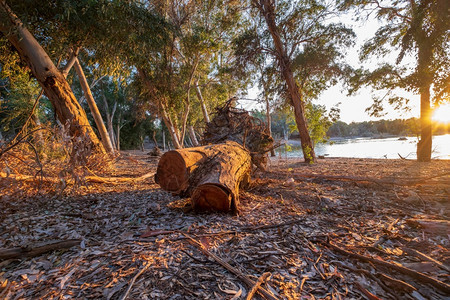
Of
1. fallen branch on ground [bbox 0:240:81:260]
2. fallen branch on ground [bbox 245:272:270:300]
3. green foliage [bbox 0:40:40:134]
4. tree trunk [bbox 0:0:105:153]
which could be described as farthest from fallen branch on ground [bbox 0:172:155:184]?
green foliage [bbox 0:40:40:134]

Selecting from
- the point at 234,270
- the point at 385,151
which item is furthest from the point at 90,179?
the point at 385,151

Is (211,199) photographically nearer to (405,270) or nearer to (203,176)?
(203,176)

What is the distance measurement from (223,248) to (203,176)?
117 cm

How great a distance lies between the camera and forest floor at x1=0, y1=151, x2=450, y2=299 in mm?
1378

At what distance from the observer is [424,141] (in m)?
9.16

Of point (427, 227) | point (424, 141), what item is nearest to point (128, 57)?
point (427, 227)

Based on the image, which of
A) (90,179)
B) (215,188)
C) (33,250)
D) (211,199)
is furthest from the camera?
(90,179)

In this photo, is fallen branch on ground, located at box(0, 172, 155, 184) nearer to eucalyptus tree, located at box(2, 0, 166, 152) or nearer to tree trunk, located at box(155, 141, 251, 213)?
eucalyptus tree, located at box(2, 0, 166, 152)

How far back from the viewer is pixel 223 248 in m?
1.87

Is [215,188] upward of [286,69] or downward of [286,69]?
downward

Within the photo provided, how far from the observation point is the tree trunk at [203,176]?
8.35 feet

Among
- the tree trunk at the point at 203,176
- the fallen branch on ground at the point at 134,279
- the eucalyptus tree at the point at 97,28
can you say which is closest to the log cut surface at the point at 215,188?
the tree trunk at the point at 203,176

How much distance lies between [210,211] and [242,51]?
9651 millimetres

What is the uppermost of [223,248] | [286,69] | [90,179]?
[286,69]
